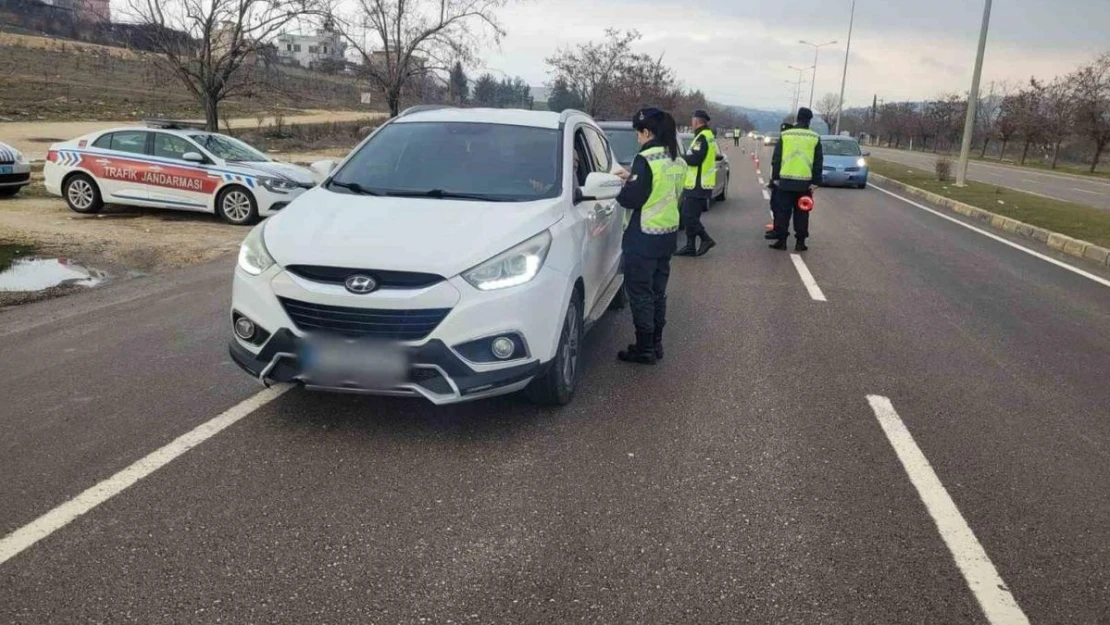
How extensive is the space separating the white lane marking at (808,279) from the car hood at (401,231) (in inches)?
174

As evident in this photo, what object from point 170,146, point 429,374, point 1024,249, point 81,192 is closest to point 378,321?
point 429,374

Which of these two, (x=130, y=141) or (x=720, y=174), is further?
(x=720, y=174)

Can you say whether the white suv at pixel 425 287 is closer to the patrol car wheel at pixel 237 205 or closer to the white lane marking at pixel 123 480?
the white lane marking at pixel 123 480

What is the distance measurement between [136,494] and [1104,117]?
54.6 metres

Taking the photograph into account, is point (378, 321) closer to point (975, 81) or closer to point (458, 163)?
point (458, 163)

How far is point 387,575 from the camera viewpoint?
3195 mm

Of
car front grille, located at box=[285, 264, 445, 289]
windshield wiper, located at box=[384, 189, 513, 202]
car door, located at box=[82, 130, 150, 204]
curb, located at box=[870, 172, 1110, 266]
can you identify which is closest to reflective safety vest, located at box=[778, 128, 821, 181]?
curb, located at box=[870, 172, 1110, 266]

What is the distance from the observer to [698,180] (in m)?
10.5

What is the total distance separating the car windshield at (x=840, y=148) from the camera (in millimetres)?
25078

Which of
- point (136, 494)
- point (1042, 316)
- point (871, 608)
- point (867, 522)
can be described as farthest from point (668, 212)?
point (1042, 316)

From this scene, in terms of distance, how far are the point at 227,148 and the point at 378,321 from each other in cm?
1063

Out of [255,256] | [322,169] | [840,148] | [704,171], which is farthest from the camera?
[840,148]

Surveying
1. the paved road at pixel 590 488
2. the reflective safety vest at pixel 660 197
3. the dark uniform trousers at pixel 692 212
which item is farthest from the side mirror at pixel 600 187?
the dark uniform trousers at pixel 692 212

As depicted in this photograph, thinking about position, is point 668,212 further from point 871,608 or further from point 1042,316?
point 1042,316
